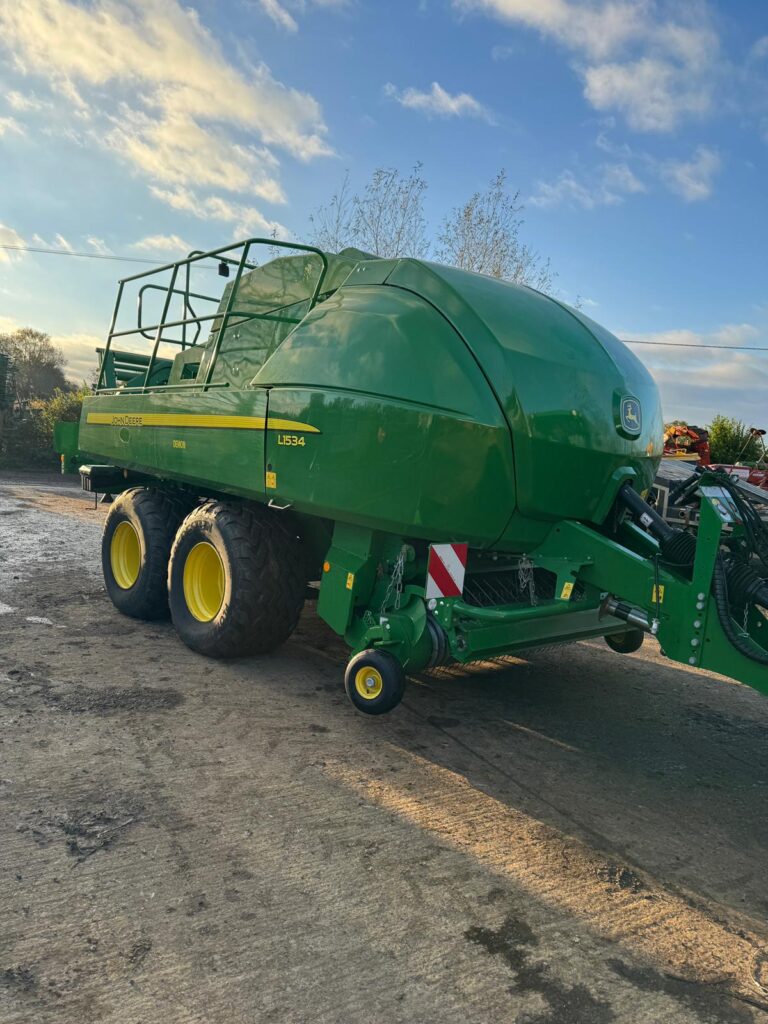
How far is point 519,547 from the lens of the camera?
13.3ft

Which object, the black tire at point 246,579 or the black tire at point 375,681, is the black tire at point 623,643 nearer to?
the black tire at point 375,681

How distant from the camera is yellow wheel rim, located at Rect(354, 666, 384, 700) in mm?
3803

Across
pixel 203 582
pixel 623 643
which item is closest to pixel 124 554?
pixel 203 582

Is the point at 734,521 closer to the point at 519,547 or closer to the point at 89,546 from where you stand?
the point at 519,547

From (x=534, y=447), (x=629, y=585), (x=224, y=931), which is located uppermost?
(x=534, y=447)

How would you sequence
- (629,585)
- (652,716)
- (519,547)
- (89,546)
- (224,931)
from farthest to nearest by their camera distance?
(89,546), (652,716), (519,547), (629,585), (224,931)

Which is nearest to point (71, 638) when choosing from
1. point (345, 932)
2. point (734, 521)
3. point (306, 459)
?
point (306, 459)

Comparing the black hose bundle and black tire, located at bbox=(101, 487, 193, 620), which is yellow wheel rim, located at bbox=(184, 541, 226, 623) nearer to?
black tire, located at bbox=(101, 487, 193, 620)

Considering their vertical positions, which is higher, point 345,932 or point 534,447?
point 534,447

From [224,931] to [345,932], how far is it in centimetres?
38

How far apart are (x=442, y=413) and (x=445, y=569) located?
0.78 meters

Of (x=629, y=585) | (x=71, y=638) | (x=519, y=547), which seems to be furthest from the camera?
(x=71, y=638)

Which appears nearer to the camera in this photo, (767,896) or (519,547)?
(767,896)

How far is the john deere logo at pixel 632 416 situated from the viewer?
166 inches
